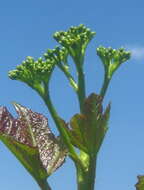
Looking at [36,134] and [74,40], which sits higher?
[74,40]

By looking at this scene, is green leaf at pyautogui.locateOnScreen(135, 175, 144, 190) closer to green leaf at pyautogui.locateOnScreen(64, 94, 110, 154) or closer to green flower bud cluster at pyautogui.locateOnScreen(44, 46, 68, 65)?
green leaf at pyautogui.locateOnScreen(64, 94, 110, 154)

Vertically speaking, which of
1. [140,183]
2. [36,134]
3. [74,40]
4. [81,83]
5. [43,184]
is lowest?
[140,183]

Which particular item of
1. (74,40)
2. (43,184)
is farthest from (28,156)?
(74,40)

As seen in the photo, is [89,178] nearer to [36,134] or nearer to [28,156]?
[28,156]

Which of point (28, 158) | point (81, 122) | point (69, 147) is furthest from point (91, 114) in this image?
point (28, 158)

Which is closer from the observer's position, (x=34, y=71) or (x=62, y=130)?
(x=62, y=130)

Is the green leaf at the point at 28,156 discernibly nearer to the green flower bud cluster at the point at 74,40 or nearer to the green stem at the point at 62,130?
the green stem at the point at 62,130
